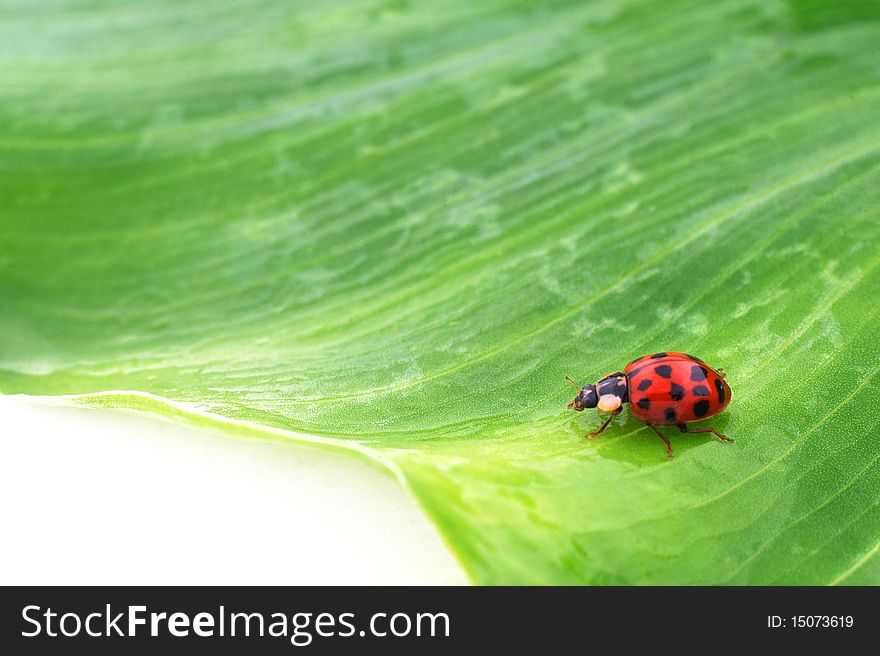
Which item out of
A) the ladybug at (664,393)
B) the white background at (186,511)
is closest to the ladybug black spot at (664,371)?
the ladybug at (664,393)

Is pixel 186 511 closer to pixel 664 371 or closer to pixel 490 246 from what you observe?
pixel 490 246

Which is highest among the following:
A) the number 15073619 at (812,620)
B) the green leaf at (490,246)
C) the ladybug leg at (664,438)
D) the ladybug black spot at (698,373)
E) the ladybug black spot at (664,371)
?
the green leaf at (490,246)

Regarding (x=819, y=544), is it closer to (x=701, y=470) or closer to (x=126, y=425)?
(x=701, y=470)

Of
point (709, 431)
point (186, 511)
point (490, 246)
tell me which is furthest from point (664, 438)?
point (186, 511)

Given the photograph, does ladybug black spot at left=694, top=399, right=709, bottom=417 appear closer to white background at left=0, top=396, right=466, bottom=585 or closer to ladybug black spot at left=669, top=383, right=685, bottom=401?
ladybug black spot at left=669, top=383, right=685, bottom=401

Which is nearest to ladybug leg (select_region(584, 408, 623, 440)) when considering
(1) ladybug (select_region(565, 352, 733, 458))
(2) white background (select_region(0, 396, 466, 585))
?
(1) ladybug (select_region(565, 352, 733, 458))

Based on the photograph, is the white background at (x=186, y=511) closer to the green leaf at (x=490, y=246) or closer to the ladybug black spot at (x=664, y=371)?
the green leaf at (x=490, y=246)
